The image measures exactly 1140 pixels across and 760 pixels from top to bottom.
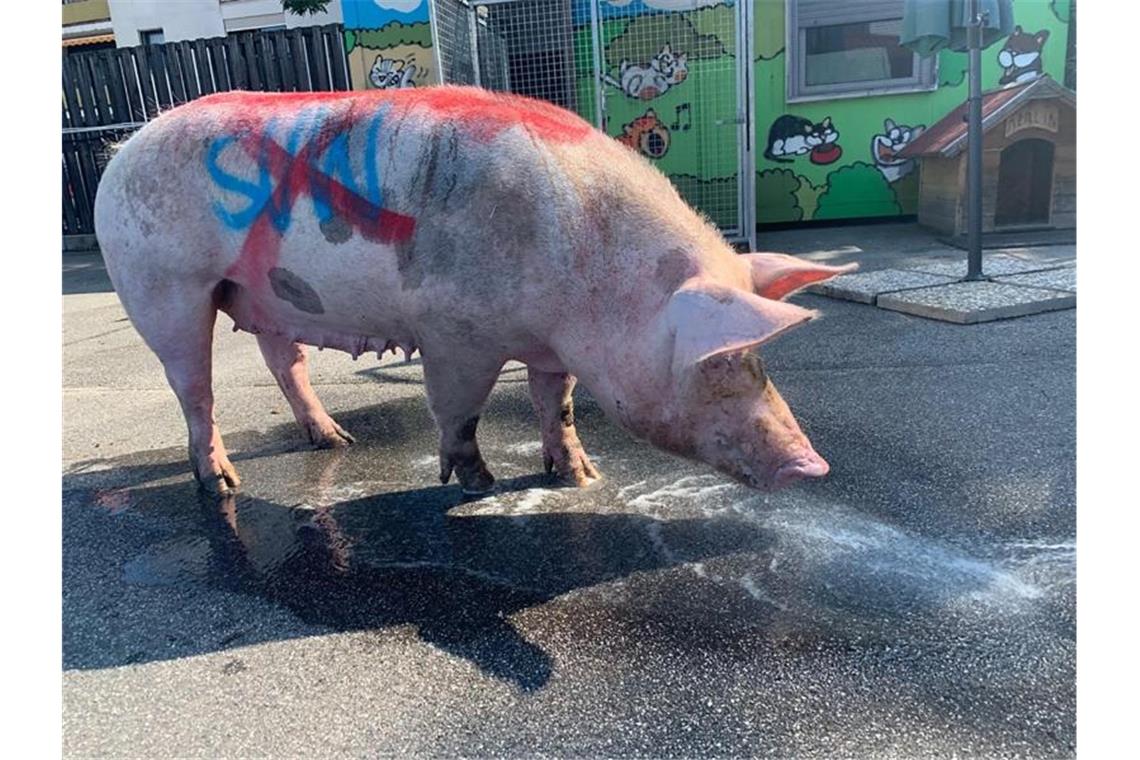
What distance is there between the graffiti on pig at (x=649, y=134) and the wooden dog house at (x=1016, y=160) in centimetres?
278

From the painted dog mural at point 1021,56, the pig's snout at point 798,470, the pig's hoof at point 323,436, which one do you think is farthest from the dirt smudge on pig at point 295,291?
the painted dog mural at point 1021,56

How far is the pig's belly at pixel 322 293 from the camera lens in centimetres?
293

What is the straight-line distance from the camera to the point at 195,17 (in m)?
15.5

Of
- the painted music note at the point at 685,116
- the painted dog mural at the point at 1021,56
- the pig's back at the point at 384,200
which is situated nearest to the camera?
the pig's back at the point at 384,200

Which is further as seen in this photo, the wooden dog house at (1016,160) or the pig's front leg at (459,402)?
the wooden dog house at (1016,160)

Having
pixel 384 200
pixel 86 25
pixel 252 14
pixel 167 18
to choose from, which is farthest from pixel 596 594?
pixel 86 25

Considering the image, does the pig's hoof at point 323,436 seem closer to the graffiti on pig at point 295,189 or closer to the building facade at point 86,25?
the graffiti on pig at point 295,189

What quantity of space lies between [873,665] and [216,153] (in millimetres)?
2919

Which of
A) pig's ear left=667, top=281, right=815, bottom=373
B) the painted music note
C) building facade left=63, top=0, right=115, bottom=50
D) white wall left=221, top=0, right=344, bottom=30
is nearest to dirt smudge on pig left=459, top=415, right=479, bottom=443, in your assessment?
pig's ear left=667, top=281, right=815, bottom=373

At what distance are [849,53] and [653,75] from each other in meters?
2.62

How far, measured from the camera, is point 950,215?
8664mm

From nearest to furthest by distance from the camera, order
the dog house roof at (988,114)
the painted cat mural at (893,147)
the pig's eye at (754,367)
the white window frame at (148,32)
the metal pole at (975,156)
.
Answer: the pig's eye at (754,367)
the metal pole at (975,156)
the dog house roof at (988,114)
the painted cat mural at (893,147)
the white window frame at (148,32)

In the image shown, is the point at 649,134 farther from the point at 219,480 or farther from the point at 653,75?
→ the point at 219,480

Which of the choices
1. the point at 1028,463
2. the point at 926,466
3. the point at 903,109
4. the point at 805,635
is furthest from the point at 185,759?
the point at 903,109
